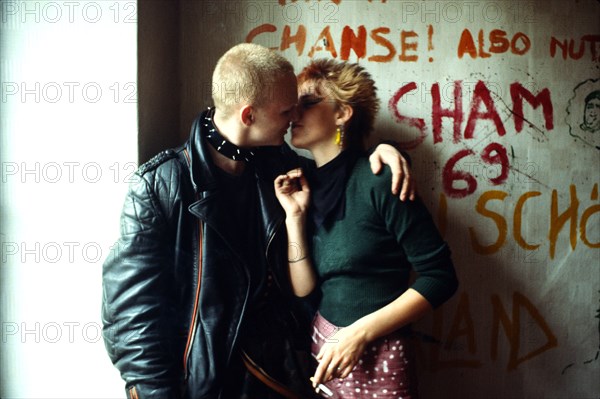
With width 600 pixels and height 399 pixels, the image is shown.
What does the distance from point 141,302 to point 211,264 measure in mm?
178

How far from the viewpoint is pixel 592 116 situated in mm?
1551

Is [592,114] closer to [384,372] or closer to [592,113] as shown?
[592,113]

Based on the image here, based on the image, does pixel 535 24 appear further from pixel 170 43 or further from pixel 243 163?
pixel 170 43

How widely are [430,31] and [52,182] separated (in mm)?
1151

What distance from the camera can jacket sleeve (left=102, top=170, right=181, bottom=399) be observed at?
1120 millimetres

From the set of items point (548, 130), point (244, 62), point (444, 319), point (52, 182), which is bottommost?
point (444, 319)

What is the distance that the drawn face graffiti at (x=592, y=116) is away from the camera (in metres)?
1.55

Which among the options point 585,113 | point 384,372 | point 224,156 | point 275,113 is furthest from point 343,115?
point 585,113

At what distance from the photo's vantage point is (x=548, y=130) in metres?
1.54

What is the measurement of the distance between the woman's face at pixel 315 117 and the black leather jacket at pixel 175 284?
26cm

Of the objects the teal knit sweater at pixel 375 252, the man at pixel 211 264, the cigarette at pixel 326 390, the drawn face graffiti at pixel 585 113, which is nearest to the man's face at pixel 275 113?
the man at pixel 211 264

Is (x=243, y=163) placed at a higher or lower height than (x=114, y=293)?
higher

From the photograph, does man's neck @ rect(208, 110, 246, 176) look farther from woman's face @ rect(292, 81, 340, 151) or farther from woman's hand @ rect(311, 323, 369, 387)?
woman's hand @ rect(311, 323, 369, 387)

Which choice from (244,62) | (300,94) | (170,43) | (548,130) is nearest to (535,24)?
(548,130)
